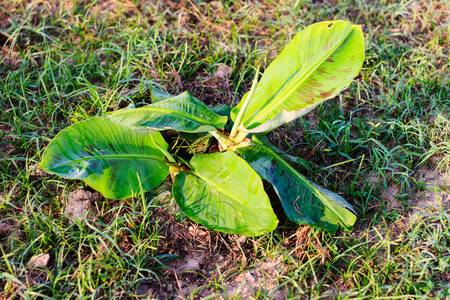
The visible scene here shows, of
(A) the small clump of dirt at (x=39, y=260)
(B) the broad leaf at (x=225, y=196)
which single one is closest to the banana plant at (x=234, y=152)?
(B) the broad leaf at (x=225, y=196)

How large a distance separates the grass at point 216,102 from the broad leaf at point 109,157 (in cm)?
11

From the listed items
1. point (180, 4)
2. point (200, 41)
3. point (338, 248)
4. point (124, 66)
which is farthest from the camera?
point (180, 4)

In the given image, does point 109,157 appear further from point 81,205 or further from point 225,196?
point 225,196

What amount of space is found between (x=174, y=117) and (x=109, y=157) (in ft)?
1.14

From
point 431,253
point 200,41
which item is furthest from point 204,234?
point 200,41

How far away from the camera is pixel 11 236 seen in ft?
5.37

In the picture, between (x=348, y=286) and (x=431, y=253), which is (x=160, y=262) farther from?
(x=431, y=253)

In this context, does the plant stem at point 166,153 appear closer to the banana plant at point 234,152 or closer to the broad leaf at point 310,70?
the banana plant at point 234,152

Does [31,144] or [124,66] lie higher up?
[124,66]

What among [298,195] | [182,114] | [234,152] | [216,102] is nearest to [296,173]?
[298,195]

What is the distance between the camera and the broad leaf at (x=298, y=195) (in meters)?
1.64

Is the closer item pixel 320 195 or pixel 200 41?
pixel 320 195

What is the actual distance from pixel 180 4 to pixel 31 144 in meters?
1.46

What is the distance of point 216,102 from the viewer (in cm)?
225
